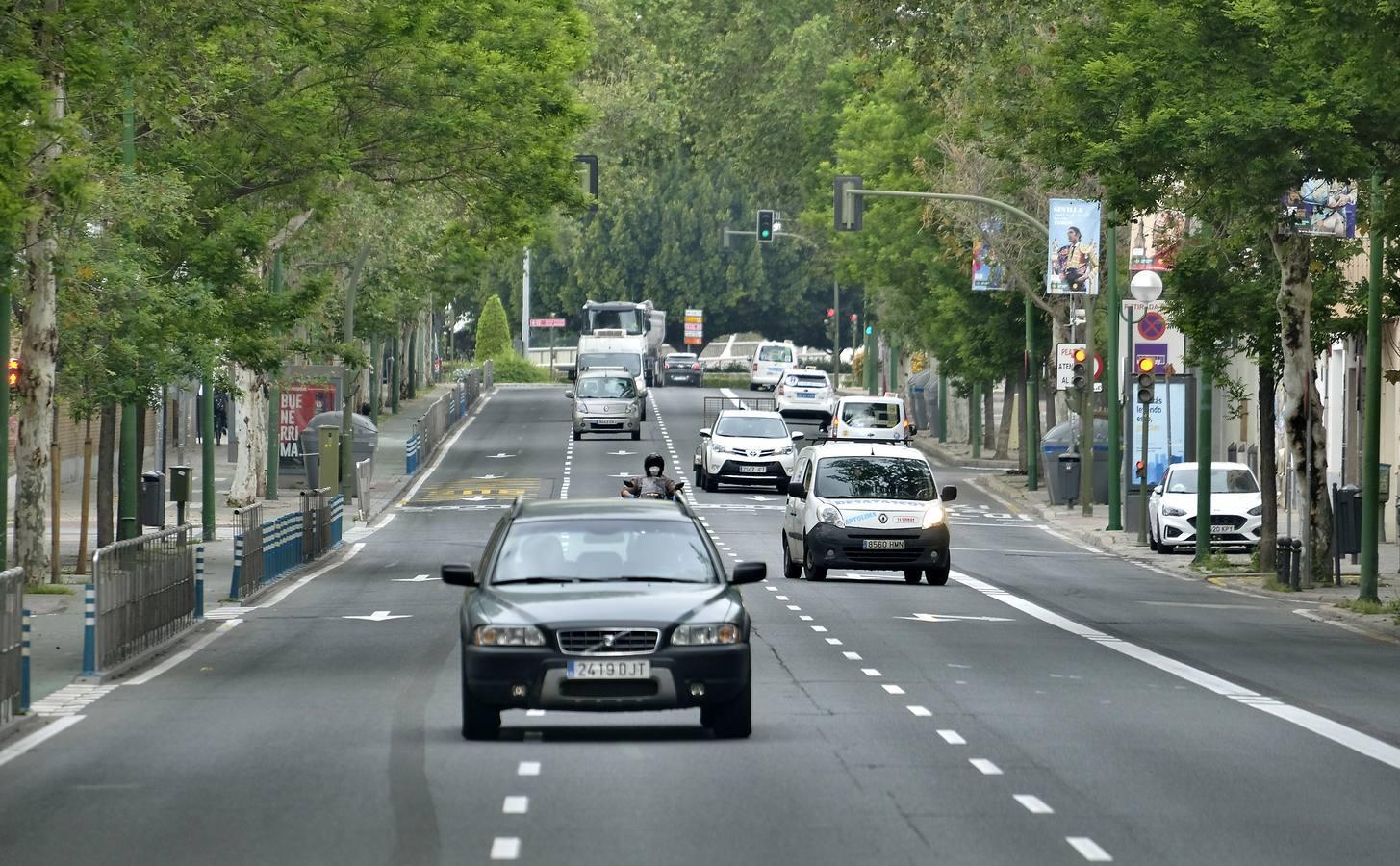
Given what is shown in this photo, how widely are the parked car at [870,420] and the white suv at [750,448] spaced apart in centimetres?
523

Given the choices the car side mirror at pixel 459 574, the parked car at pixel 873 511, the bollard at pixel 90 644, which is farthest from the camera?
the parked car at pixel 873 511

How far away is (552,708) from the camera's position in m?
14.0

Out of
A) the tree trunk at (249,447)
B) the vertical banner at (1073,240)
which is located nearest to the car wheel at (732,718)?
the vertical banner at (1073,240)

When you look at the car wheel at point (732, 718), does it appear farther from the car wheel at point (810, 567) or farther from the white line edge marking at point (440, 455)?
→ the white line edge marking at point (440, 455)

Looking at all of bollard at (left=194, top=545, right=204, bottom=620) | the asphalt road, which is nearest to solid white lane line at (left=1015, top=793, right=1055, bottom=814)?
the asphalt road

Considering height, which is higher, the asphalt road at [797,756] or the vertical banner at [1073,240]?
the vertical banner at [1073,240]

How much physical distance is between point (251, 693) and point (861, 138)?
221 feet

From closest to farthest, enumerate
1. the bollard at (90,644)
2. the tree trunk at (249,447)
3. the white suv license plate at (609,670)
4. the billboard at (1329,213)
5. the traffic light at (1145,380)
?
the white suv license plate at (609,670), the bollard at (90,644), the billboard at (1329,213), the traffic light at (1145,380), the tree trunk at (249,447)

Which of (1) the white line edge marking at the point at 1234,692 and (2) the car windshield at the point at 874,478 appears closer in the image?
(1) the white line edge marking at the point at 1234,692

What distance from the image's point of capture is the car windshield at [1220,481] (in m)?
40.8

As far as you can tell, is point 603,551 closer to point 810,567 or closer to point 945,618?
point 945,618

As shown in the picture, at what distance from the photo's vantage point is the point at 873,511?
29.4m

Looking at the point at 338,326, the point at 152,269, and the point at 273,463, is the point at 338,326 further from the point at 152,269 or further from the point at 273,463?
the point at 152,269

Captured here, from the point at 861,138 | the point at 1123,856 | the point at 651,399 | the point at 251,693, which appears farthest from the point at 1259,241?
the point at 651,399
